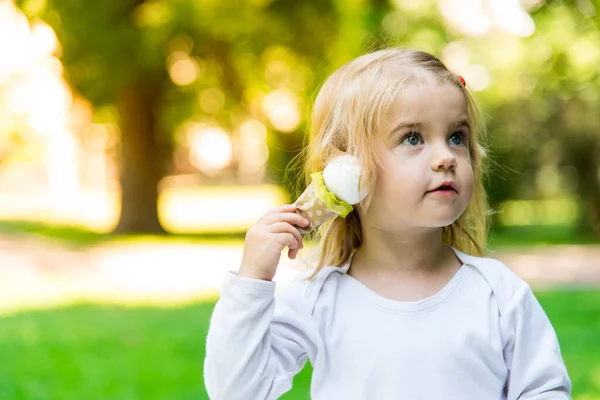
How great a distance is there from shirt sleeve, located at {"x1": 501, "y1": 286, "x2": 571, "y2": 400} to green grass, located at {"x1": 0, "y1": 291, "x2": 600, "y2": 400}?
10.5 feet

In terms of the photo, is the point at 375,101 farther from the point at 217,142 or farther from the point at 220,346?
the point at 217,142

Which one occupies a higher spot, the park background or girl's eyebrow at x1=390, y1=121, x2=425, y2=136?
girl's eyebrow at x1=390, y1=121, x2=425, y2=136

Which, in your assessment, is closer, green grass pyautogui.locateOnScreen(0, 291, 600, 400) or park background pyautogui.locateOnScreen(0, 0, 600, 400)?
green grass pyautogui.locateOnScreen(0, 291, 600, 400)

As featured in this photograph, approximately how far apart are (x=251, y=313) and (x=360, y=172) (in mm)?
383

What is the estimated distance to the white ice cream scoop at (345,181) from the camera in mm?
1997

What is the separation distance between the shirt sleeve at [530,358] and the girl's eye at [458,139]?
14.0 inches

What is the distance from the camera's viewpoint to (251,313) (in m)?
1.92

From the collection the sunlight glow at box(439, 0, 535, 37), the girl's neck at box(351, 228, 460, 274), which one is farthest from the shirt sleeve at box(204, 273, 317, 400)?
the sunlight glow at box(439, 0, 535, 37)

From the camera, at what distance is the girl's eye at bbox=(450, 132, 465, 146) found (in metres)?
2.05

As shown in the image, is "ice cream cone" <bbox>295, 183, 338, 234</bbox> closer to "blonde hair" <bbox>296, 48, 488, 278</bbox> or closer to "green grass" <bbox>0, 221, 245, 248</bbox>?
"blonde hair" <bbox>296, 48, 488, 278</bbox>

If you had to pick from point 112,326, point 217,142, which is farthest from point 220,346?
point 217,142

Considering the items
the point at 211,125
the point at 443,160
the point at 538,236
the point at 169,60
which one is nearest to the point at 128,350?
the point at 443,160

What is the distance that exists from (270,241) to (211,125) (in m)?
18.4

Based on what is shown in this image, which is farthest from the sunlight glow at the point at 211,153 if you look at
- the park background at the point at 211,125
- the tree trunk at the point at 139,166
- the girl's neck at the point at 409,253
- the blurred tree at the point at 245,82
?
the girl's neck at the point at 409,253
